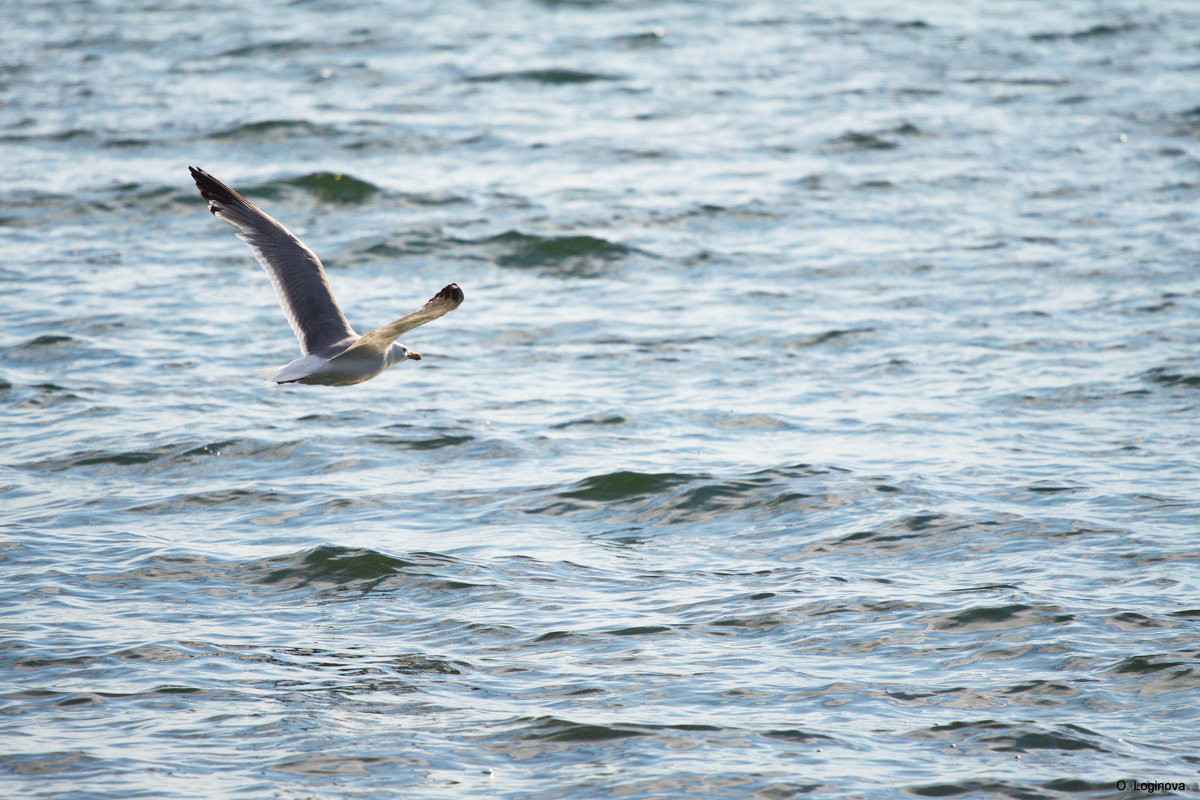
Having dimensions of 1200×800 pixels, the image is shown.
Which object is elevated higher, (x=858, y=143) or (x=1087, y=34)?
(x=1087, y=34)

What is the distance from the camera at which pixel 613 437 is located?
34.4ft

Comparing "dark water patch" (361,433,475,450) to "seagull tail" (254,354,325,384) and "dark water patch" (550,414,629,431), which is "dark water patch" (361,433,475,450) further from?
"seagull tail" (254,354,325,384)

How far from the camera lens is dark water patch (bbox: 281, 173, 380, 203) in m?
→ 16.2

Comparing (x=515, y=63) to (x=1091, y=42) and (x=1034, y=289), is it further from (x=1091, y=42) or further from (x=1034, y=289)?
(x=1034, y=289)

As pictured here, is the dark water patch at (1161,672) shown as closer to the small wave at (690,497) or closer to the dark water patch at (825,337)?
the small wave at (690,497)

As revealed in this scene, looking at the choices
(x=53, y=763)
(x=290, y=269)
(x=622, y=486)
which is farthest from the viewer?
(x=622, y=486)

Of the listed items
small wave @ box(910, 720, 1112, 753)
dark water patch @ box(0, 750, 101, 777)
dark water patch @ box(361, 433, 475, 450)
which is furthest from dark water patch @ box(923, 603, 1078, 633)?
dark water patch @ box(0, 750, 101, 777)

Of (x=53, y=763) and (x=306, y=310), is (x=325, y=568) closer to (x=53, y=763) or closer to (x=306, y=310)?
(x=306, y=310)

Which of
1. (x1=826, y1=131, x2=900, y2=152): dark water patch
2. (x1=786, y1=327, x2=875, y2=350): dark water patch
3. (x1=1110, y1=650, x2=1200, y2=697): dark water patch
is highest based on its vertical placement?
(x1=826, y1=131, x2=900, y2=152): dark water patch

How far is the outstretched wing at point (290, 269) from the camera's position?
27.0 ft

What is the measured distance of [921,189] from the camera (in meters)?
16.3

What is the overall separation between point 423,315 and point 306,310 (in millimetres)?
1915

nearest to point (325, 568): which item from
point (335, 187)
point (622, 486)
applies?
point (622, 486)

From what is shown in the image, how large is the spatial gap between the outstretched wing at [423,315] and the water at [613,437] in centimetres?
150
